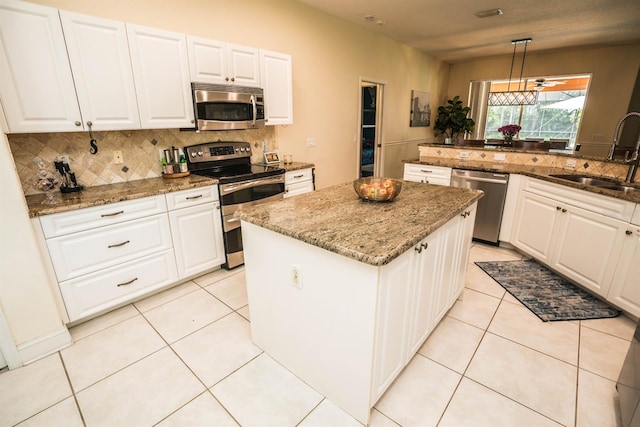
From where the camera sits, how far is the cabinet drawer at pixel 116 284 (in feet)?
6.83

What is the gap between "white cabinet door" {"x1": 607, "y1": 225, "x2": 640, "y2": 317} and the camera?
6.93 feet

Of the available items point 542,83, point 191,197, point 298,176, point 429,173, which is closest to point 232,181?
point 191,197

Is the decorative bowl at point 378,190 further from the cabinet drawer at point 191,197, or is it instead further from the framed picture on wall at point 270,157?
the framed picture on wall at point 270,157

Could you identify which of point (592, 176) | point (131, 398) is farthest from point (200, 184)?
point (592, 176)

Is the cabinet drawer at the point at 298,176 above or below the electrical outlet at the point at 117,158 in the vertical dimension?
below

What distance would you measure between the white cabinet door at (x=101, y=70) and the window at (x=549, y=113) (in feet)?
25.1

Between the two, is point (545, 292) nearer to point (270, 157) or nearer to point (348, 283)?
point (348, 283)

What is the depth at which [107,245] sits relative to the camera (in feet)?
7.10

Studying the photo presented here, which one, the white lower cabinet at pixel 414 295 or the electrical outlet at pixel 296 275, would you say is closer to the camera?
the white lower cabinet at pixel 414 295

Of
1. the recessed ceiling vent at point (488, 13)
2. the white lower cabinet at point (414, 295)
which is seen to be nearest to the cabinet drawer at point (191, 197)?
the white lower cabinet at point (414, 295)

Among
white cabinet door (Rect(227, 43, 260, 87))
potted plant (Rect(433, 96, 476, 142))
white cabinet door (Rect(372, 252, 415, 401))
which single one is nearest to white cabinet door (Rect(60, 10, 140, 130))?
white cabinet door (Rect(227, 43, 260, 87))

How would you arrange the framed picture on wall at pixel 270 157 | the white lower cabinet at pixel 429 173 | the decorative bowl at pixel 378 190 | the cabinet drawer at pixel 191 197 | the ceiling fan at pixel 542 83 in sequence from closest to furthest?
1. the decorative bowl at pixel 378 190
2. the cabinet drawer at pixel 191 197
3. the framed picture on wall at pixel 270 157
4. the white lower cabinet at pixel 429 173
5. the ceiling fan at pixel 542 83

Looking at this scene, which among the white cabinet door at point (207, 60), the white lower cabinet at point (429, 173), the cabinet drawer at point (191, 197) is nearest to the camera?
the cabinet drawer at point (191, 197)

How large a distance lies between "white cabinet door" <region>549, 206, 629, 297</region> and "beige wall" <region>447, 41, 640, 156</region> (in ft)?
15.4
